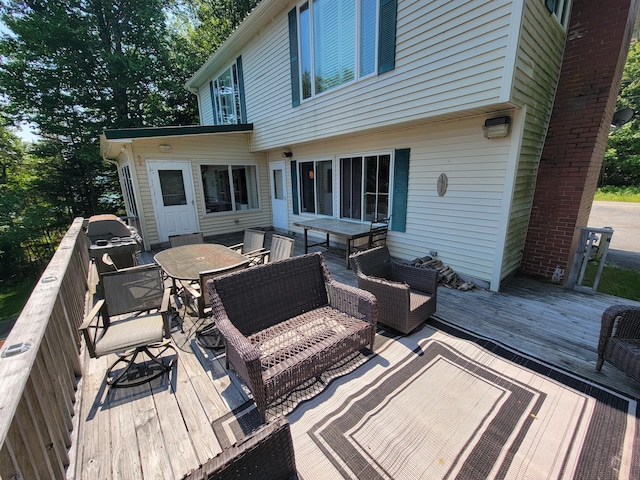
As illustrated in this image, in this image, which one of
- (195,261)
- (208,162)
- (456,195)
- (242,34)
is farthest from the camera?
(208,162)

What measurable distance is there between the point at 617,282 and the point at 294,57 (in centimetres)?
764

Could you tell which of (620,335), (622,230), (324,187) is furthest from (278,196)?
(622,230)

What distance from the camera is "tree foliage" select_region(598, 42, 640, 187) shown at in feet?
52.3

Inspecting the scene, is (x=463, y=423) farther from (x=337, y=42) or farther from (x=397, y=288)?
(x=337, y=42)

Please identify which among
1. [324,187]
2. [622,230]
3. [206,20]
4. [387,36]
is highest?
[206,20]

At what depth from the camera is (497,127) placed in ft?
11.7

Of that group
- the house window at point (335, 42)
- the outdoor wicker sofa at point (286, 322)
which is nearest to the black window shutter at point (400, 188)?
the house window at point (335, 42)

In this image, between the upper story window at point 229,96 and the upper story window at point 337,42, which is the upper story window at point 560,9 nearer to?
the upper story window at point 337,42

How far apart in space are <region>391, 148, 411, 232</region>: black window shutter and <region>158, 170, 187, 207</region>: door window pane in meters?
5.52

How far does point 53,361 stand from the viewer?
1.74 m

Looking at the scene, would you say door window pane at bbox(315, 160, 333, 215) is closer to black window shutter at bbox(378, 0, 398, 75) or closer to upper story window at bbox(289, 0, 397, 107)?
upper story window at bbox(289, 0, 397, 107)

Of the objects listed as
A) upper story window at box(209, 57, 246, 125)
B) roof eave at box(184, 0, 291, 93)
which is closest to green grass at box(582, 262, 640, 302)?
roof eave at box(184, 0, 291, 93)

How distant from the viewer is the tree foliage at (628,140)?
627 inches

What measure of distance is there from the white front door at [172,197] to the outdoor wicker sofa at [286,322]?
5.67 meters
